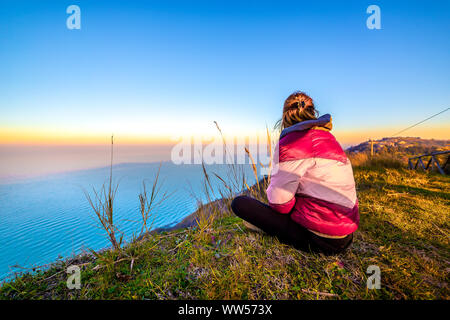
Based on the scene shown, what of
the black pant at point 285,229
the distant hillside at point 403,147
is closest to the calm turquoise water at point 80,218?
the black pant at point 285,229

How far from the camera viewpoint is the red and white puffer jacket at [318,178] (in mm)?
1267

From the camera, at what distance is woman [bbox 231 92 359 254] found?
49.9 inches

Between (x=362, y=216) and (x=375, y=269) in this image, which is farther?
(x=362, y=216)

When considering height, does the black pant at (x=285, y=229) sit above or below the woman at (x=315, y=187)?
below

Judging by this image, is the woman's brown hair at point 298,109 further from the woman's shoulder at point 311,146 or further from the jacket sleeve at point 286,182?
the jacket sleeve at point 286,182

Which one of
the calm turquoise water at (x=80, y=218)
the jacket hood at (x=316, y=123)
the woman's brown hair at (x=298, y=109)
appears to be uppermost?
the woman's brown hair at (x=298, y=109)

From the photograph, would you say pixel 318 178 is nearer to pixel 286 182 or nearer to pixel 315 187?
pixel 315 187

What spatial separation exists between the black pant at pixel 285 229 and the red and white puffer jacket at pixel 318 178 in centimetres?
11

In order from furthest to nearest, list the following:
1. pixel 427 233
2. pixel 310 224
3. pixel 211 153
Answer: pixel 211 153, pixel 427 233, pixel 310 224

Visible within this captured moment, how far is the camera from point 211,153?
8.45 feet

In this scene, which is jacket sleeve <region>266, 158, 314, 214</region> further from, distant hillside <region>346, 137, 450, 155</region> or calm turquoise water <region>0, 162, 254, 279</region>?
distant hillside <region>346, 137, 450, 155</region>
